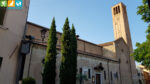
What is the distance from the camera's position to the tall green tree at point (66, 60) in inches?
375

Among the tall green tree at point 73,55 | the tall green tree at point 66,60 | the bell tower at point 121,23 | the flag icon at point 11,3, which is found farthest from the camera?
the bell tower at point 121,23

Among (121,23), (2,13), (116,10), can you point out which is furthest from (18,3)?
(116,10)

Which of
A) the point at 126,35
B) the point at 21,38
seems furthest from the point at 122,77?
the point at 21,38

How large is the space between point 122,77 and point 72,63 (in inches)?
602

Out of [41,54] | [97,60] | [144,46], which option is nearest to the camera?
[41,54]

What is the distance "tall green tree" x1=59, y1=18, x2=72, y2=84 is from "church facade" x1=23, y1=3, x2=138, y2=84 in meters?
1.61

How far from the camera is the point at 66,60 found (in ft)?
33.2

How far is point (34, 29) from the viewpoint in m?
15.2

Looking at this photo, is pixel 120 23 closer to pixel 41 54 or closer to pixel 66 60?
pixel 66 60

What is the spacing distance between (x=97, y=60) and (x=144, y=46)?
638cm

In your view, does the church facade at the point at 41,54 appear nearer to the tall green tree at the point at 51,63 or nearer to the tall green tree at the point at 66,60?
the tall green tree at the point at 51,63

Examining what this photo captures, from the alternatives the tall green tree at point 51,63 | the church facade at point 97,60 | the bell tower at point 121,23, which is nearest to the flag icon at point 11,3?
the church facade at point 97,60

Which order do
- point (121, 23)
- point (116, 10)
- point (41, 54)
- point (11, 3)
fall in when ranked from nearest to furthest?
point (11, 3) → point (41, 54) → point (121, 23) → point (116, 10)

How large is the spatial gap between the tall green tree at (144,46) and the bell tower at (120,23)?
1766 cm
